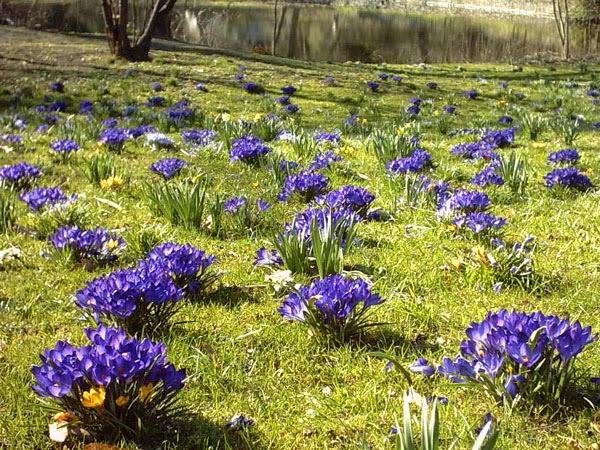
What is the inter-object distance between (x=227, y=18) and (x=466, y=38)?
63.9 feet

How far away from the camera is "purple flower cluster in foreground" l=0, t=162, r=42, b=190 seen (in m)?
5.04

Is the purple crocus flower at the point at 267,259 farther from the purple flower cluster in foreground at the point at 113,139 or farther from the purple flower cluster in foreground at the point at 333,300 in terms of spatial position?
the purple flower cluster in foreground at the point at 113,139

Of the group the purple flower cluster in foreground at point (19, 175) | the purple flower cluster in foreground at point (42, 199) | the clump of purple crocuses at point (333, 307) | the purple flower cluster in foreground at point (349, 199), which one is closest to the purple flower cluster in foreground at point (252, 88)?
the purple flower cluster in foreground at point (19, 175)

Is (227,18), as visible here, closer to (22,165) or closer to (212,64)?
(212,64)

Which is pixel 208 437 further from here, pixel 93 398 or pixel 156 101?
pixel 156 101

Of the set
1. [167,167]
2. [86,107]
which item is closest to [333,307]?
[167,167]

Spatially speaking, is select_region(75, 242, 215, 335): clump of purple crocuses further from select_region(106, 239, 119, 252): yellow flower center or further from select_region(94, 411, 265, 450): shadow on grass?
select_region(106, 239, 119, 252): yellow flower center

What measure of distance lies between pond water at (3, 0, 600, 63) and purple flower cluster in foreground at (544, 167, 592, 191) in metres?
21.5

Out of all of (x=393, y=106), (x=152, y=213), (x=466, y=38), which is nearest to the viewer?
(x=152, y=213)

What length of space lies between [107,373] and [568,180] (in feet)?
14.6

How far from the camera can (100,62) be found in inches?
610

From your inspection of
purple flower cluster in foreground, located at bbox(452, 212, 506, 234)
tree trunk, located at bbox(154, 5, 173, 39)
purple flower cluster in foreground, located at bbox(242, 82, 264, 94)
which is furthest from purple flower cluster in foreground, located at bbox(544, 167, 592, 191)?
tree trunk, located at bbox(154, 5, 173, 39)

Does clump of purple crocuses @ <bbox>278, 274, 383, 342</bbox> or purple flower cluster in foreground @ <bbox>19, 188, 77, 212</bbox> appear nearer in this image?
clump of purple crocuses @ <bbox>278, 274, 383, 342</bbox>

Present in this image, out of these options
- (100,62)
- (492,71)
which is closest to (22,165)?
(100,62)
